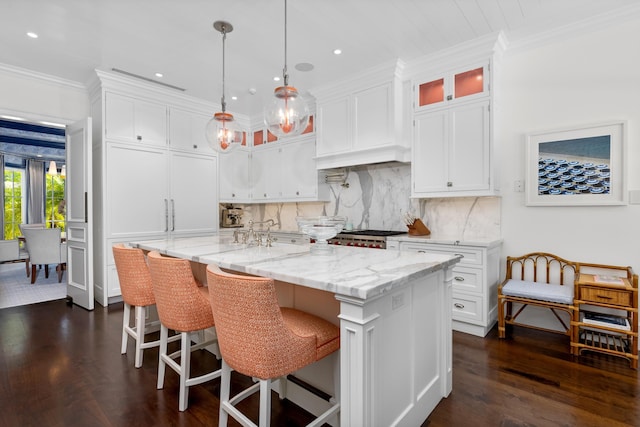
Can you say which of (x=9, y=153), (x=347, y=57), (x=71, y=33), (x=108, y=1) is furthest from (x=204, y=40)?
(x=9, y=153)

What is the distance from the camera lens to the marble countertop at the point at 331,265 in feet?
4.40

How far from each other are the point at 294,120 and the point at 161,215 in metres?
2.96

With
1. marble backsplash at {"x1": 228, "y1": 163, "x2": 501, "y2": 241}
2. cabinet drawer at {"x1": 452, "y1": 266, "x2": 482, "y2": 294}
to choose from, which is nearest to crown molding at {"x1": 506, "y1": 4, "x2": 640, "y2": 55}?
marble backsplash at {"x1": 228, "y1": 163, "x2": 501, "y2": 241}

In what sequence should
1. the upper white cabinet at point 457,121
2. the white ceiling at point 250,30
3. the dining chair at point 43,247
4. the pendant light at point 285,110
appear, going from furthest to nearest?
the dining chair at point 43,247, the upper white cabinet at point 457,121, the white ceiling at point 250,30, the pendant light at point 285,110

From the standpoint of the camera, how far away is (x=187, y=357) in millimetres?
1980

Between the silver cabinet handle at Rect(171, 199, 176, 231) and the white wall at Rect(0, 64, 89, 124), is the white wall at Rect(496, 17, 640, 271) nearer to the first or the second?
the silver cabinet handle at Rect(171, 199, 176, 231)

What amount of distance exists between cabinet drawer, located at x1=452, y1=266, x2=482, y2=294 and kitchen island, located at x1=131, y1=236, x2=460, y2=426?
47.7 inches

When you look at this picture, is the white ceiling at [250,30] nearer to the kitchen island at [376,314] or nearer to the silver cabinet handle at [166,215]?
the silver cabinet handle at [166,215]

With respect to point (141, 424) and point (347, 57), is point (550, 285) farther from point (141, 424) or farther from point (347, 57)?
point (141, 424)

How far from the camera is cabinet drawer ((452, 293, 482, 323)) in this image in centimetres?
305

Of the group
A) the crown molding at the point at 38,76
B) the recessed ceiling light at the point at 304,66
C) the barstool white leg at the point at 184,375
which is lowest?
the barstool white leg at the point at 184,375

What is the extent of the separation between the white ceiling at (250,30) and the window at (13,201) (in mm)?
6409

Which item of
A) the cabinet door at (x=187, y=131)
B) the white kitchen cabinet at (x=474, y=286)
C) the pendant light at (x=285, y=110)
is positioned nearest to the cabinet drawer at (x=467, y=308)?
the white kitchen cabinet at (x=474, y=286)

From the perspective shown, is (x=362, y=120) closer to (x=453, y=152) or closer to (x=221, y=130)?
(x=453, y=152)
